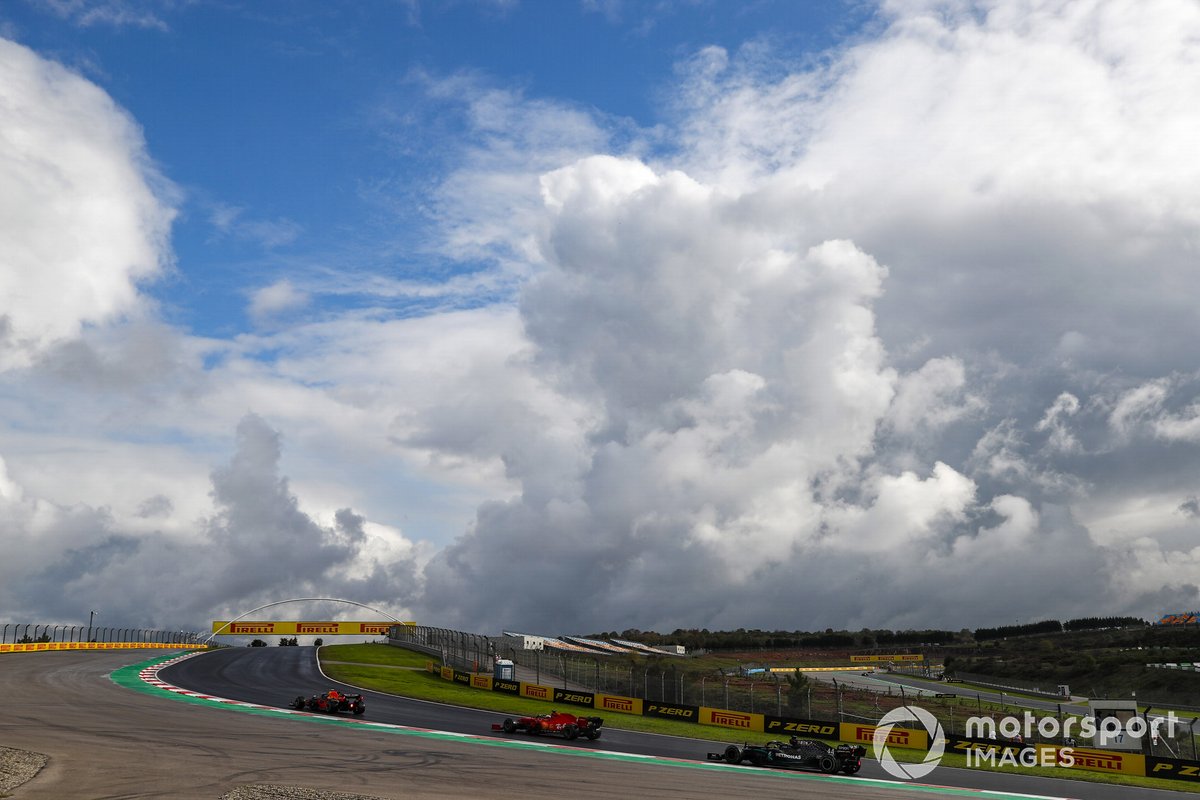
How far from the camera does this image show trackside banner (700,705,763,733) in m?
40.8

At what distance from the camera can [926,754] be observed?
35125mm

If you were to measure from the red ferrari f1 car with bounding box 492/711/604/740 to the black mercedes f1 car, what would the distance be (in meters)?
4.72

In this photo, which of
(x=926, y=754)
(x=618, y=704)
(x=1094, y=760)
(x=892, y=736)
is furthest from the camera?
(x=618, y=704)

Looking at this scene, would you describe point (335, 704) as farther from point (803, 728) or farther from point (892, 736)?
point (892, 736)

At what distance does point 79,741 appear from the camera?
23.5 metres

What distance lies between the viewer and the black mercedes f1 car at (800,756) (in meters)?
27.8

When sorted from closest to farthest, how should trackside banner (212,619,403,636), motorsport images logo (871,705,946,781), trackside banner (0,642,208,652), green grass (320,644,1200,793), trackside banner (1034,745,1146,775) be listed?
motorsport images logo (871,705,946,781) < green grass (320,644,1200,793) < trackside banner (1034,745,1146,775) < trackside banner (0,642,208,652) < trackside banner (212,619,403,636)

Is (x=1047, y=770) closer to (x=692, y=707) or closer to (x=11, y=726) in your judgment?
(x=692, y=707)

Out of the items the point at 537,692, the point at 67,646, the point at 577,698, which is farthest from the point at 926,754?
the point at 67,646

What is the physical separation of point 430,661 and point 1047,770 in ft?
168

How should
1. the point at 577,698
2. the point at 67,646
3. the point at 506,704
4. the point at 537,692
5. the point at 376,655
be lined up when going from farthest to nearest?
1. the point at 67,646
2. the point at 376,655
3. the point at 537,692
4. the point at 577,698
5. the point at 506,704

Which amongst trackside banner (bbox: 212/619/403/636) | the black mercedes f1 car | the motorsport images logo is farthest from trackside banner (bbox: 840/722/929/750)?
trackside banner (bbox: 212/619/403/636)

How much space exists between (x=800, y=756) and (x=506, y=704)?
19.4 m

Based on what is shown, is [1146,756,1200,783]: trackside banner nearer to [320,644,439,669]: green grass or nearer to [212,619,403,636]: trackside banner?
[320,644,439,669]: green grass
